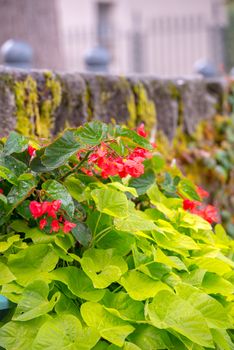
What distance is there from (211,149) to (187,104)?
12.2 inches

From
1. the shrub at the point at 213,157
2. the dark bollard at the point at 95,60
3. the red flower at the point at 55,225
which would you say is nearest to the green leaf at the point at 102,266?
the red flower at the point at 55,225

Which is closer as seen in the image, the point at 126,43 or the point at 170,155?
the point at 170,155

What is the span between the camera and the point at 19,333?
1.82m

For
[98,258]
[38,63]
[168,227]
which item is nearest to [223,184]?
[168,227]

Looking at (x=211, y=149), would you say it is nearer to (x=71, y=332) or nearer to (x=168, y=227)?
(x=168, y=227)

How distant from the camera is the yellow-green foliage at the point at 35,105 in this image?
9.85 ft

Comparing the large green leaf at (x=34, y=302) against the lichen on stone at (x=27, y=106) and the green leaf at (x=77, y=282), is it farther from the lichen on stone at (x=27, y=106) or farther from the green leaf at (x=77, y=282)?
the lichen on stone at (x=27, y=106)

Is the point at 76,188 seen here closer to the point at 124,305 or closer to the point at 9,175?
the point at 9,175

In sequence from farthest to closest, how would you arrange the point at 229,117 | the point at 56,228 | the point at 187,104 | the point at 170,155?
the point at 229,117 < the point at 187,104 < the point at 170,155 < the point at 56,228

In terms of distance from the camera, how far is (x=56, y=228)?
6.44 ft

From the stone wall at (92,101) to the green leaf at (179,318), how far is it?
1.19 meters

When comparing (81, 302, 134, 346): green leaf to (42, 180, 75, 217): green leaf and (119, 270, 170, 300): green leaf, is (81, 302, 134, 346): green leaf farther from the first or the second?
(42, 180, 75, 217): green leaf

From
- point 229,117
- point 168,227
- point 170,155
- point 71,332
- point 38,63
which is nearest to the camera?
point 71,332

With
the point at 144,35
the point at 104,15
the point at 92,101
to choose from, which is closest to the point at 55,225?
the point at 92,101
